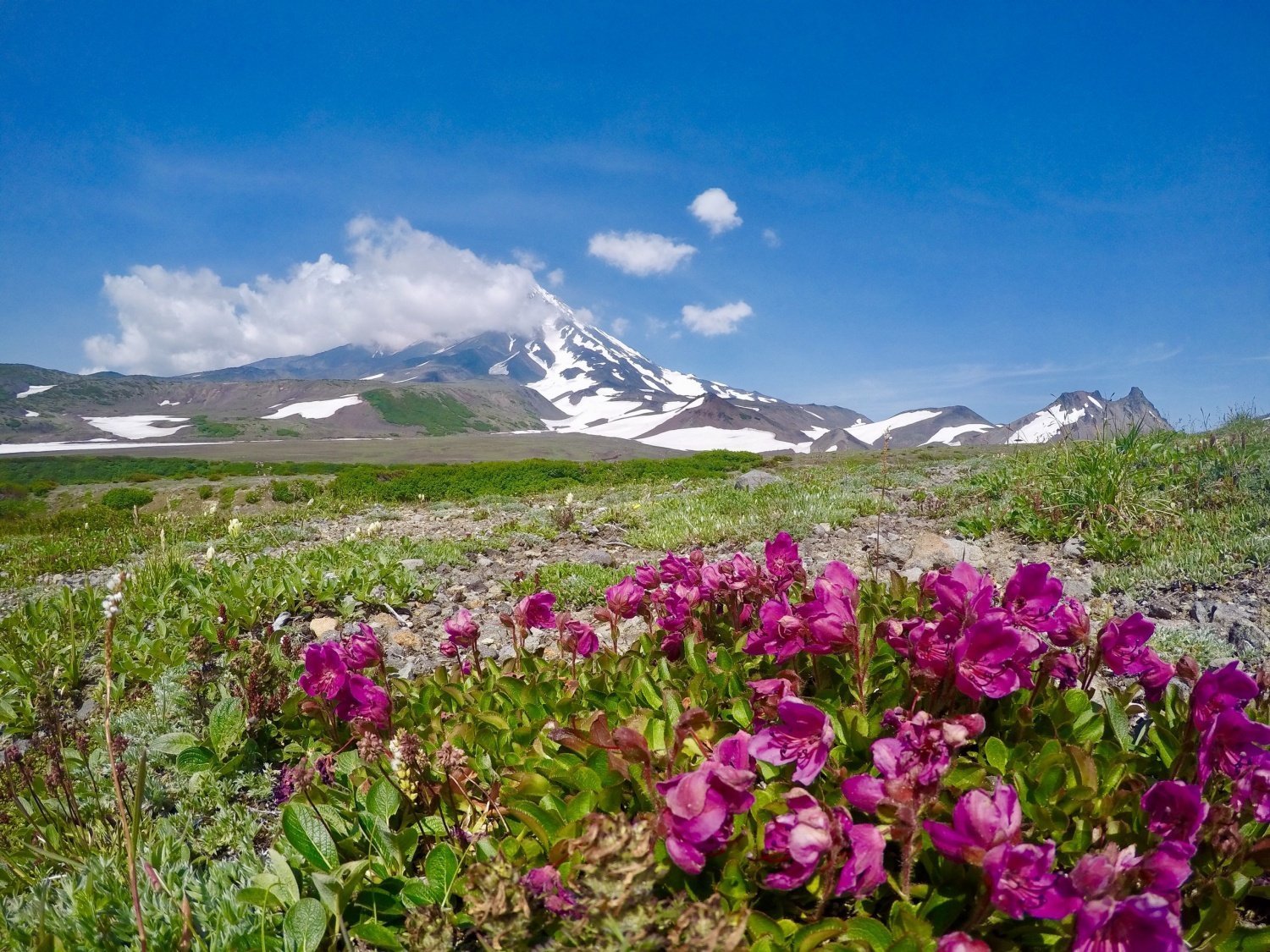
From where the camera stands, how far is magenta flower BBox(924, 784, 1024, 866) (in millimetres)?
1257

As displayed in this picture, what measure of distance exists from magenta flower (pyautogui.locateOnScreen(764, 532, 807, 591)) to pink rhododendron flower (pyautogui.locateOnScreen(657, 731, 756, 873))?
1.42m

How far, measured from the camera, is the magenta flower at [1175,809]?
138cm

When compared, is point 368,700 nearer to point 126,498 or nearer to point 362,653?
point 362,653

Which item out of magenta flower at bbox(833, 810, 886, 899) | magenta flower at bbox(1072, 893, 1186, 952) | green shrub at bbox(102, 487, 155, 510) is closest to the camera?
magenta flower at bbox(1072, 893, 1186, 952)

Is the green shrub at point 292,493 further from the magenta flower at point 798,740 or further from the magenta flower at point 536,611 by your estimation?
the magenta flower at point 798,740

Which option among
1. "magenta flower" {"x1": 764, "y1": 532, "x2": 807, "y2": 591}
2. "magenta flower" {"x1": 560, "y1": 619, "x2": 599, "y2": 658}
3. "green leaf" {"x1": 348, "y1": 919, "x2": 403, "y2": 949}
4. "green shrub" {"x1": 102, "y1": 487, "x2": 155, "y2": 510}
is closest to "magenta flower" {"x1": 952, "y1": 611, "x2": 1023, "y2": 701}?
"magenta flower" {"x1": 764, "y1": 532, "x2": 807, "y2": 591}

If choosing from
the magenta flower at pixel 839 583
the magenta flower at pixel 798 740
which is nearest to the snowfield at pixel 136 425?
the magenta flower at pixel 839 583

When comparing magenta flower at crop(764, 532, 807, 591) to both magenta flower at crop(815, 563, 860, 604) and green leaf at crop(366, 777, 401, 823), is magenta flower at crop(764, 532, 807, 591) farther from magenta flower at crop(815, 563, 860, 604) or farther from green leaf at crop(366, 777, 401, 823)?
green leaf at crop(366, 777, 401, 823)

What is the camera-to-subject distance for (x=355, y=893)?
180 centimetres

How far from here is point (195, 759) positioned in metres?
2.64

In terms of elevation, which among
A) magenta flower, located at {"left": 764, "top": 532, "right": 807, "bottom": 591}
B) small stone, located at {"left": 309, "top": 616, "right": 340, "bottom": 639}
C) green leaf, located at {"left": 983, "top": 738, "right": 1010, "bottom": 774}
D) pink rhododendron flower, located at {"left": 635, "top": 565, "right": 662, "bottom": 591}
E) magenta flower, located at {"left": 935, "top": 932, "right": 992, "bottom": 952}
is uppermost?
magenta flower, located at {"left": 764, "top": 532, "right": 807, "bottom": 591}

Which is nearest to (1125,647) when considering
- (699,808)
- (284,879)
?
(699,808)

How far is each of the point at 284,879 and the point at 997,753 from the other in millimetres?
2144

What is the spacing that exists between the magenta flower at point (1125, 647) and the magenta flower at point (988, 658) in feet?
1.47
